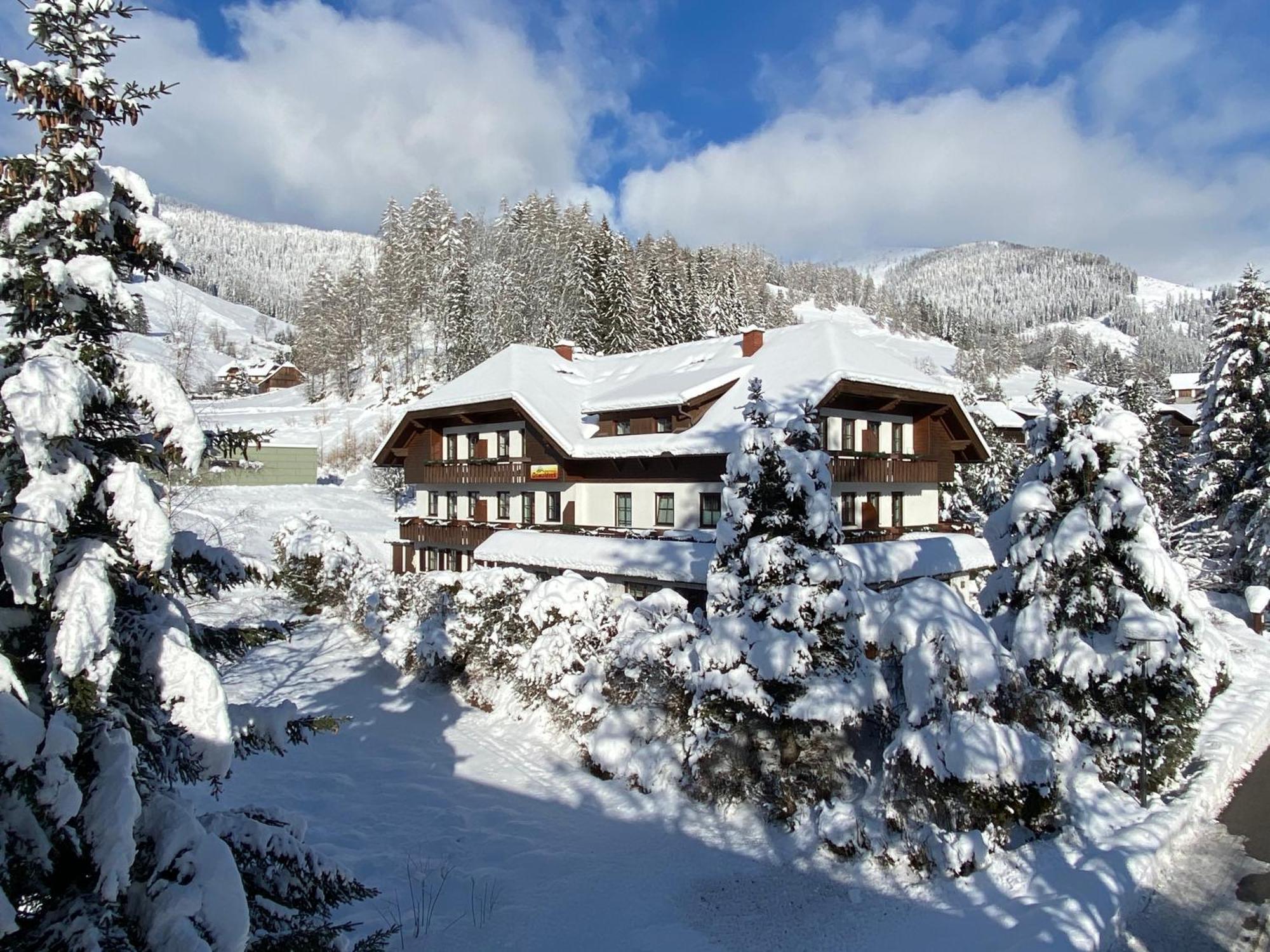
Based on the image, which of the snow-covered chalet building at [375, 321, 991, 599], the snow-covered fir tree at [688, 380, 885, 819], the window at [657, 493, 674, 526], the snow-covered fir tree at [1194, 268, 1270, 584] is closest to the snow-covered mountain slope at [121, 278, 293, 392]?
the snow-covered chalet building at [375, 321, 991, 599]

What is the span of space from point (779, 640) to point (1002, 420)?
42.0 m

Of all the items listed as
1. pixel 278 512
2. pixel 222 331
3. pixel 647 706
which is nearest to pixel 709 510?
pixel 647 706

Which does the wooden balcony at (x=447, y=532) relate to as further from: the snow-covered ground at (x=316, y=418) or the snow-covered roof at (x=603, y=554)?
the snow-covered ground at (x=316, y=418)

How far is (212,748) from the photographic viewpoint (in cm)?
538

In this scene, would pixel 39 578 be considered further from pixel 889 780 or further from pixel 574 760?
pixel 574 760

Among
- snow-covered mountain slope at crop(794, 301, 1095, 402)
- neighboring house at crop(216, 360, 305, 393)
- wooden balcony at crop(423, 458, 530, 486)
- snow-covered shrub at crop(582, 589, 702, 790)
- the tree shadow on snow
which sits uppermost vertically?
snow-covered mountain slope at crop(794, 301, 1095, 402)

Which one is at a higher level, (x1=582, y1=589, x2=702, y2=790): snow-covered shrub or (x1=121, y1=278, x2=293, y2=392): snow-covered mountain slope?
(x1=121, y1=278, x2=293, y2=392): snow-covered mountain slope

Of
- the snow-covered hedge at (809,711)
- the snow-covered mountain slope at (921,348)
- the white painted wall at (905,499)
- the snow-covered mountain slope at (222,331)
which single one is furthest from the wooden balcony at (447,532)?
the snow-covered mountain slope at (921,348)

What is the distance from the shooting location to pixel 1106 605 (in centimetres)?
1484

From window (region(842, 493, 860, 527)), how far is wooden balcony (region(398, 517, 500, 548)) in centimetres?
1346

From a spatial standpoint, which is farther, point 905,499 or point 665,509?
point 905,499

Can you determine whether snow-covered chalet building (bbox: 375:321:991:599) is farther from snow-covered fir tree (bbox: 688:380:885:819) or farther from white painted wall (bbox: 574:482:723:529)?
snow-covered fir tree (bbox: 688:380:885:819)

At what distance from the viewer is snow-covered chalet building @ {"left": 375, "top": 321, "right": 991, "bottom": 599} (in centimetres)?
2464

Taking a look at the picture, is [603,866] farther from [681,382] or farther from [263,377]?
[263,377]
